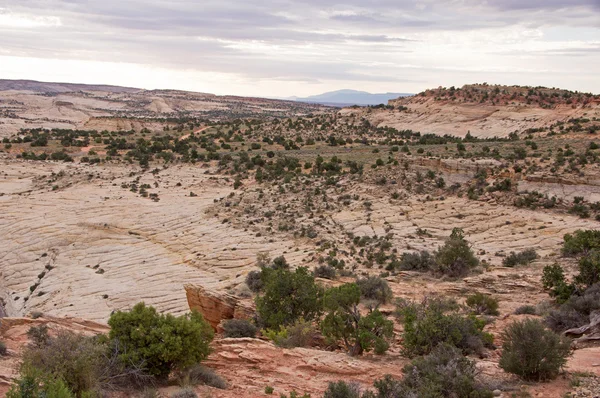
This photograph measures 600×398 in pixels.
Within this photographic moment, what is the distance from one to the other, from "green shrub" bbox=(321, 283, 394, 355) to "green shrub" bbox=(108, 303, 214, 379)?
115 inches

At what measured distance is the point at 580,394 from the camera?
8734 mm

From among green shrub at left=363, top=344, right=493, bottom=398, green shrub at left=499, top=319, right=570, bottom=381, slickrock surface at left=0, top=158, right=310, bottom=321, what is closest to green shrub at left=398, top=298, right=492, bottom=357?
green shrub at left=499, top=319, right=570, bottom=381

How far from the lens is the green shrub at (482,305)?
1462cm

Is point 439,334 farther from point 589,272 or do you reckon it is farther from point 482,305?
point 589,272

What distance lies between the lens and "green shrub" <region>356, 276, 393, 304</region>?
610 inches

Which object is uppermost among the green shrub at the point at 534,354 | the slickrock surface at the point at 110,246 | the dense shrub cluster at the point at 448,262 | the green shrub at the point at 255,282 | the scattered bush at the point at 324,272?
the green shrub at the point at 534,354

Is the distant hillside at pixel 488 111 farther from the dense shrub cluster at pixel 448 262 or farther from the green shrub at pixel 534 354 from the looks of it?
the green shrub at pixel 534 354

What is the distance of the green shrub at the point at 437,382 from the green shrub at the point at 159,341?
11.9 feet

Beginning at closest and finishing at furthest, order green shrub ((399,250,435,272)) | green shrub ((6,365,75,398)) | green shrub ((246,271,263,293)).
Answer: green shrub ((6,365,75,398)), green shrub ((246,271,263,293)), green shrub ((399,250,435,272))

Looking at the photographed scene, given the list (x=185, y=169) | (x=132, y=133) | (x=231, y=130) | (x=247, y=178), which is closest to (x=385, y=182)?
(x=247, y=178)

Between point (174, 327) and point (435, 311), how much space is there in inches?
214

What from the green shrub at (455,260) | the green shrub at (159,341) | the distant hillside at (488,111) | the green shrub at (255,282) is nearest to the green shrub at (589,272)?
the green shrub at (455,260)

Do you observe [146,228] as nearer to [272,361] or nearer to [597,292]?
[272,361]

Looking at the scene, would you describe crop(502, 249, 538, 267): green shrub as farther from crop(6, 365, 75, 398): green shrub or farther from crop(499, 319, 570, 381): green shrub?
crop(6, 365, 75, 398): green shrub
